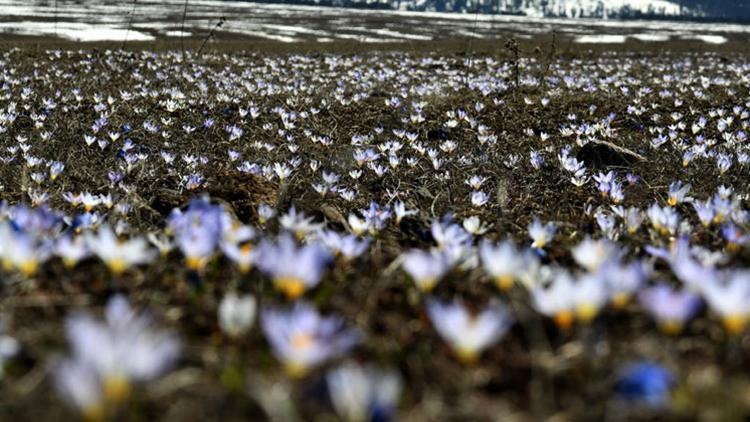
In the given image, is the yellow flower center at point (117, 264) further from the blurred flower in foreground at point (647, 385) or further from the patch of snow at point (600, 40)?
the patch of snow at point (600, 40)

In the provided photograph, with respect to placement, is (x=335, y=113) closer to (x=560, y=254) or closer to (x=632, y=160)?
(x=632, y=160)

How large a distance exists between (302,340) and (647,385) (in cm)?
60

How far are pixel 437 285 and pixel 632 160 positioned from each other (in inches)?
173

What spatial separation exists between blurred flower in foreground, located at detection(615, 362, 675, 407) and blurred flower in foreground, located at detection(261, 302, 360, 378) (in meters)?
0.48

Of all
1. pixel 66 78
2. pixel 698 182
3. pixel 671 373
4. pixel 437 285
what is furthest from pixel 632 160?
pixel 66 78

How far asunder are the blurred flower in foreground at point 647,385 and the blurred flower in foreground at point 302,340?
48 cm

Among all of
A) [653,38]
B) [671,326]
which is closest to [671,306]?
[671,326]

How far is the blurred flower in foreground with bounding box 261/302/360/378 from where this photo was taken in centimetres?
98

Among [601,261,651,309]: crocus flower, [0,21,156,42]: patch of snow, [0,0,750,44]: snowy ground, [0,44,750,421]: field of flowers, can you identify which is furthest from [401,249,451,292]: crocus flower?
[0,21,156,42]: patch of snow

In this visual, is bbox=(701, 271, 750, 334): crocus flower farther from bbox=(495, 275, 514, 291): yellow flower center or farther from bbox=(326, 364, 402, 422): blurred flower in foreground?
bbox=(326, 364, 402, 422): blurred flower in foreground

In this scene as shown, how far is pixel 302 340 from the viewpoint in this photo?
1.04 metres

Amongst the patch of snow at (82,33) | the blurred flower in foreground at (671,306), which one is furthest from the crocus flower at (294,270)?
the patch of snow at (82,33)

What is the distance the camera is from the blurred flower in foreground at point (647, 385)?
3.09ft

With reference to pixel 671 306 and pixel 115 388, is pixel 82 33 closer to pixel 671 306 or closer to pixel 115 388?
pixel 115 388
